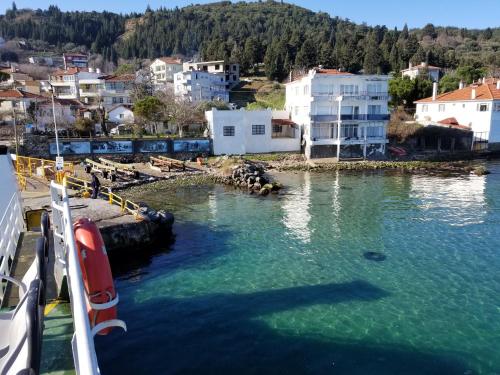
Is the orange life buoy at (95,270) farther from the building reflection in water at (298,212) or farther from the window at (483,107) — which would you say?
the window at (483,107)

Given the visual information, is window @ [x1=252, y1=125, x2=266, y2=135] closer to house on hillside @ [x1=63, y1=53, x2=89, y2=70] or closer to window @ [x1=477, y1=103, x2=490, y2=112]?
window @ [x1=477, y1=103, x2=490, y2=112]

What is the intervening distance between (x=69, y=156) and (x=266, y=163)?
2140cm

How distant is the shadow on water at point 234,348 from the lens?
10266 mm

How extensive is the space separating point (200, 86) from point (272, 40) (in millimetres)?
42346

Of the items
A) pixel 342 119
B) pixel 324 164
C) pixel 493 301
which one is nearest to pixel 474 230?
pixel 493 301

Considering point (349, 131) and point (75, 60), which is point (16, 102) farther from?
point (75, 60)

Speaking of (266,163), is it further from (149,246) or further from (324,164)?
(149,246)

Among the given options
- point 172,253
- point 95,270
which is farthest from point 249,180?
point 95,270

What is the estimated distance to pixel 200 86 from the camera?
87.1m

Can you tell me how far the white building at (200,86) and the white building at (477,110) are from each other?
4313cm

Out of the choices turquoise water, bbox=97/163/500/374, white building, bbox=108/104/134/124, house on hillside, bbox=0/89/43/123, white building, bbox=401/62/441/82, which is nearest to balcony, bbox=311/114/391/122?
turquoise water, bbox=97/163/500/374

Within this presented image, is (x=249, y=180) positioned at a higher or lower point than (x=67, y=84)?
lower

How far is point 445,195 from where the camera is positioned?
3048 centimetres

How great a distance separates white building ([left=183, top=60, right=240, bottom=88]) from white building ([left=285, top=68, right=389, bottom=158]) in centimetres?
5510
